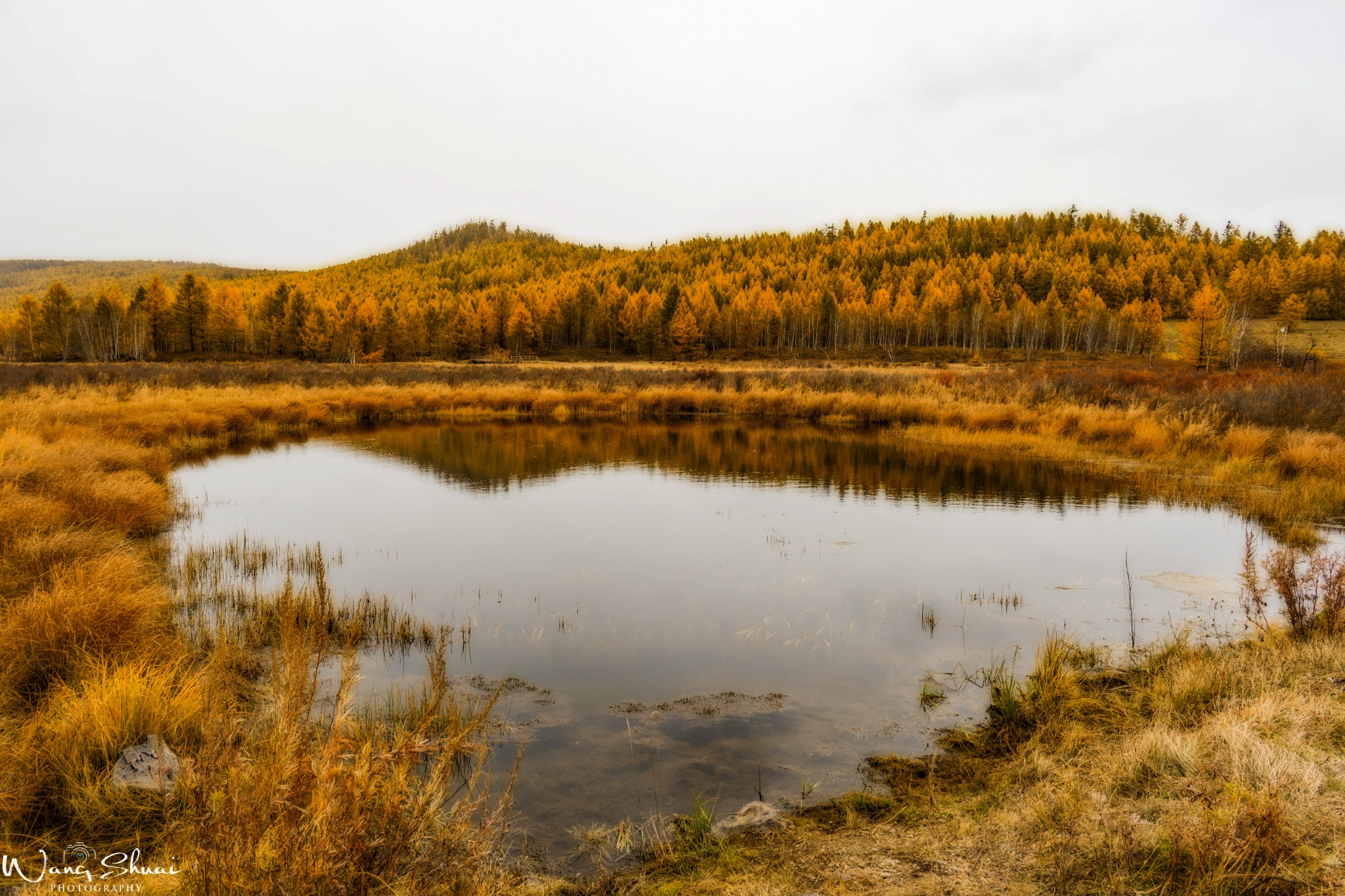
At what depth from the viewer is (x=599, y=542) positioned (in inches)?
484

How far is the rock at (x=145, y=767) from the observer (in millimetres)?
4129

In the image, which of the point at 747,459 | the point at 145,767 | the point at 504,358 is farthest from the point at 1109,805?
the point at 504,358

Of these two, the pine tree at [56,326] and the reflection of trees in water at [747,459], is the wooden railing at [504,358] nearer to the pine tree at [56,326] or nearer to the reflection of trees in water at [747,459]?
the pine tree at [56,326]

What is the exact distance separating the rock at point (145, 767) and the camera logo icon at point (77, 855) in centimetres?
52

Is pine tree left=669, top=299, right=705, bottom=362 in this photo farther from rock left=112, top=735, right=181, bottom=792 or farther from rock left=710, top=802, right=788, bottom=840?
rock left=112, top=735, right=181, bottom=792

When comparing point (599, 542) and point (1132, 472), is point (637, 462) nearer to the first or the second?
point (599, 542)

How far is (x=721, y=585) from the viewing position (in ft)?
32.9

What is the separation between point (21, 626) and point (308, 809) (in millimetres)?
4208

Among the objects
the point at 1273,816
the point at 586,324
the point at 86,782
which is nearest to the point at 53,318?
the point at 586,324

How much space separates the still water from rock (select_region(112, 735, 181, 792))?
2.16m

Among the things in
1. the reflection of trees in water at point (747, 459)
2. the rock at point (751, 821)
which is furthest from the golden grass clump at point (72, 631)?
the reflection of trees in water at point (747, 459)

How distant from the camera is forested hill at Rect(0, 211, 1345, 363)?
74.5 m

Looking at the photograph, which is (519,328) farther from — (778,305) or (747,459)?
(747,459)

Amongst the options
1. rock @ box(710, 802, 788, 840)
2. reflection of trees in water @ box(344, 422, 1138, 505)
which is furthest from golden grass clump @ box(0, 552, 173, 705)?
reflection of trees in water @ box(344, 422, 1138, 505)
